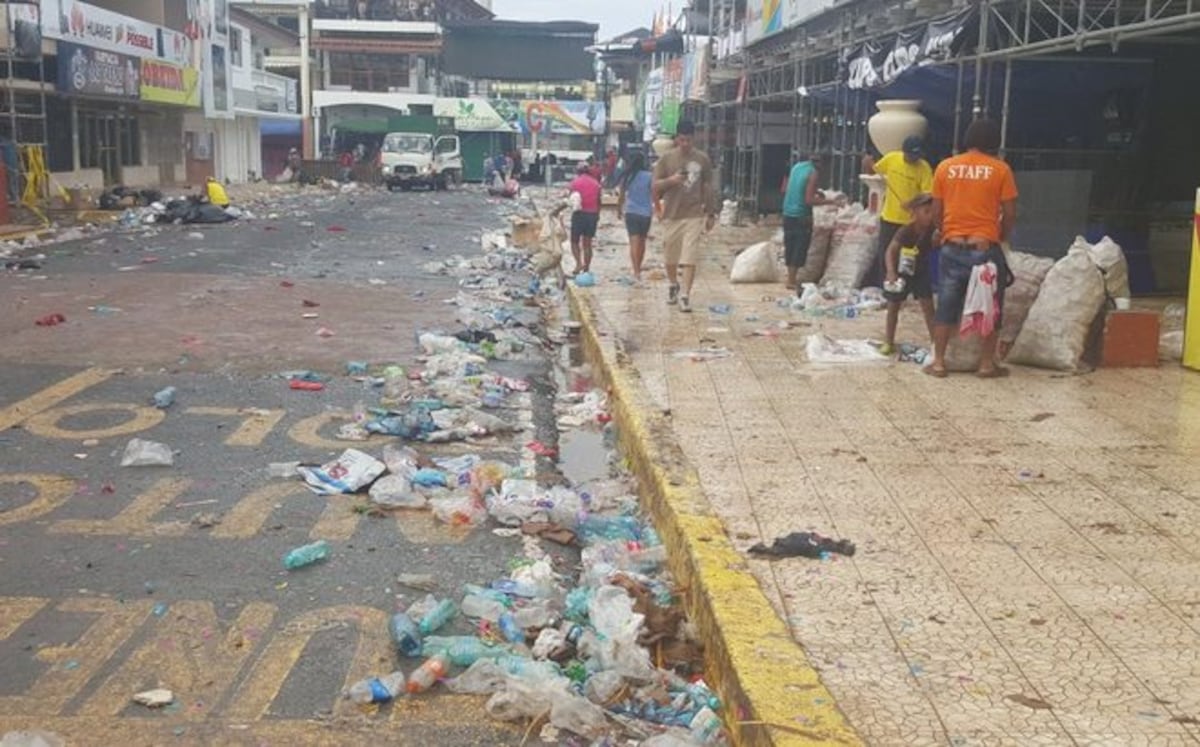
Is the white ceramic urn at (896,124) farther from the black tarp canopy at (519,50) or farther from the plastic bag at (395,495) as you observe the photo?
the black tarp canopy at (519,50)

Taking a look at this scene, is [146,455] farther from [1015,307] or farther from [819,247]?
[819,247]

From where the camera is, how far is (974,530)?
16.0ft

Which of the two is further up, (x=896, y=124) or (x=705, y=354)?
(x=896, y=124)

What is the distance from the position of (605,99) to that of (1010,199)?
5909cm

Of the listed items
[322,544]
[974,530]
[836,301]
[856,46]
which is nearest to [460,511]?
[322,544]

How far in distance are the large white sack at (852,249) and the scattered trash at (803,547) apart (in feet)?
27.2

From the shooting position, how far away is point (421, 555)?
5.16 meters

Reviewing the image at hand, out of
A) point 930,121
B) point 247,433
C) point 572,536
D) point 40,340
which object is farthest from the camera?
point 930,121

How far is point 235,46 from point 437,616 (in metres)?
44.2

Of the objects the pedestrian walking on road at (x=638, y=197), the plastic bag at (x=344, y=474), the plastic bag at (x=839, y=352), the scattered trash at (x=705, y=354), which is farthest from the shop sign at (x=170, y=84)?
the plastic bag at (x=344, y=474)

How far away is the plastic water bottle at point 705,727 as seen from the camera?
3461 millimetres

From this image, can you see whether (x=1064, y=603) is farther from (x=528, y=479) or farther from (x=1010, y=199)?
(x=1010, y=199)

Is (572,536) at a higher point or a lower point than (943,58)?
lower

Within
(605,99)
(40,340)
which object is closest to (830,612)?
(40,340)
